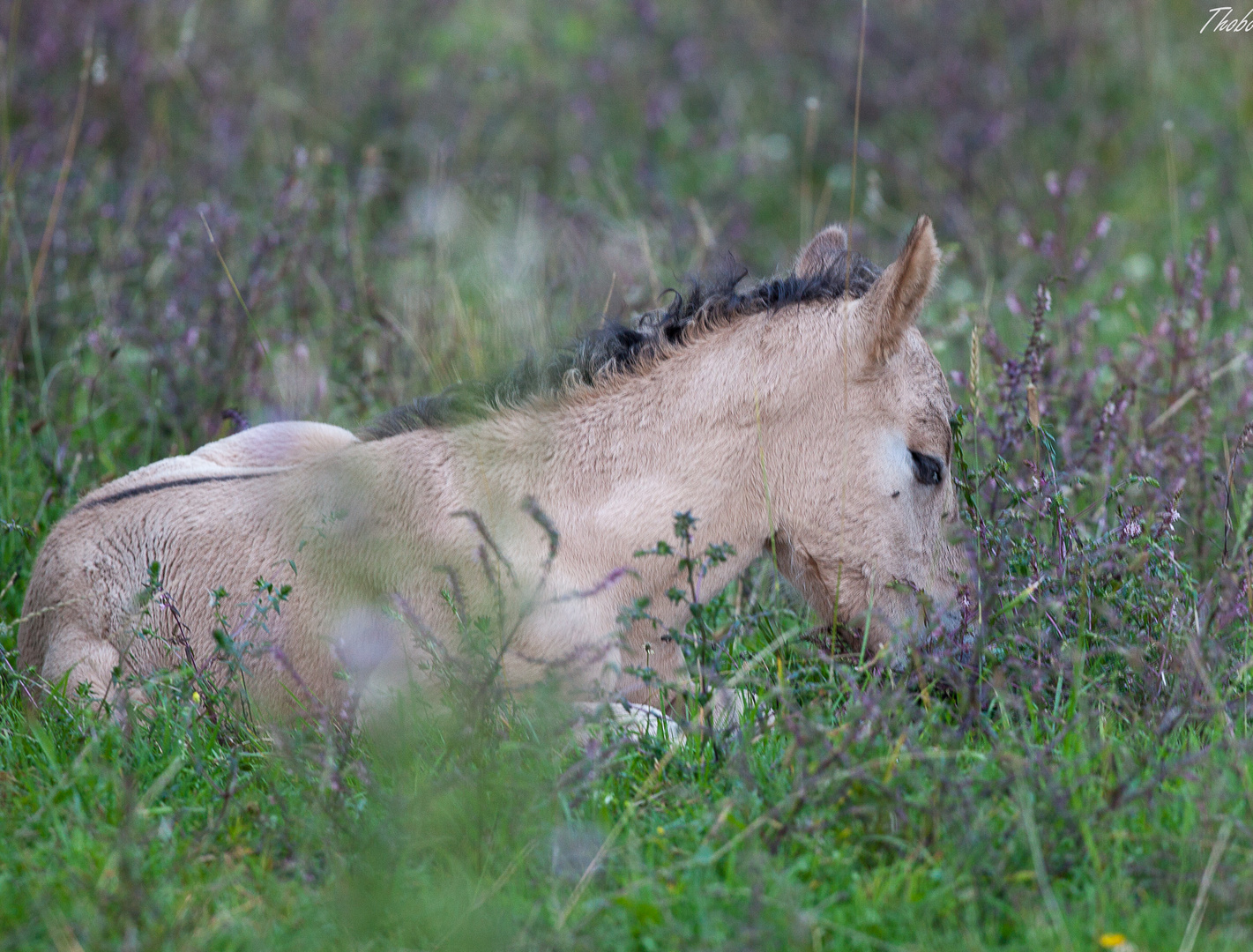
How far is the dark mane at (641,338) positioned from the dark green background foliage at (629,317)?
A: 2.15ft

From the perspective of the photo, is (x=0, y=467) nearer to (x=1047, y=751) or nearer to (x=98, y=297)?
(x=98, y=297)

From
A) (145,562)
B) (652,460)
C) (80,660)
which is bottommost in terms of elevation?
(80,660)

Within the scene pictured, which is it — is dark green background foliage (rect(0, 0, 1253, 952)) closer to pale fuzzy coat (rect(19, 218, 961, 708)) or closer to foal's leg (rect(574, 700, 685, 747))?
foal's leg (rect(574, 700, 685, 747))

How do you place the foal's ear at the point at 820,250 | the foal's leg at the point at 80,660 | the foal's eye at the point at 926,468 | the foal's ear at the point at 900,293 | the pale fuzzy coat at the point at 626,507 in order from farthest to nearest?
the foal's ear at the point at 820,250 < the foal's leg at the point at 80,660 < the foal's eye at the point at 926,468 < the pale fuzzy coat at the point at 626,507 < the foal's ear at the point at 900,293

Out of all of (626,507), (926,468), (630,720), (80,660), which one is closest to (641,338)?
(626,507)

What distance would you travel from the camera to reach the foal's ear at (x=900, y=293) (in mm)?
3115

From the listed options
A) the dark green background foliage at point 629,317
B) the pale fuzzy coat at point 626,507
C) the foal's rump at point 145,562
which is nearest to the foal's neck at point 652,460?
the pale fuzzy coat at point 626,507

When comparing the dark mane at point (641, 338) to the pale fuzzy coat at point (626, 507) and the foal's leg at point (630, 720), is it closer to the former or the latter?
the pale fuzzy coat at point (626, 507)

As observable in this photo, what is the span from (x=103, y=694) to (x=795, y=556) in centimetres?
209

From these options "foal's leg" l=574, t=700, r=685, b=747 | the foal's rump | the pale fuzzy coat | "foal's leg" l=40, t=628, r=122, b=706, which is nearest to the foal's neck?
the pale fuzzy coat

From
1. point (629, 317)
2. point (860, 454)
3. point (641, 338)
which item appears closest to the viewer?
point (860, 454)

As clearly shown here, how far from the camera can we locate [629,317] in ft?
17.2

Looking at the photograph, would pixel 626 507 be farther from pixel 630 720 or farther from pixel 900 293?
pixel 900 293

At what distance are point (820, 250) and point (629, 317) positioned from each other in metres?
1.49
